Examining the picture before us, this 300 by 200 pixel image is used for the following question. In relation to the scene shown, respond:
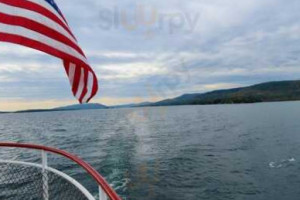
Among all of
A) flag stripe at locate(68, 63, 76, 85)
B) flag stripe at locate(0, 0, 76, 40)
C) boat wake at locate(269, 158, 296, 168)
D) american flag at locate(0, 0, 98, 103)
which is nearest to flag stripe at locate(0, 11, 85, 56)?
american flag at locate(0, 0, 98, 103)

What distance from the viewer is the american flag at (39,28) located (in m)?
3.15

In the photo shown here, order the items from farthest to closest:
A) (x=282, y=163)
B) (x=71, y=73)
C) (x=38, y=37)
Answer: (x=282, y=163), (x=71, y=73), (x=38, y=37)

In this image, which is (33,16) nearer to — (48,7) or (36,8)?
(36,8)

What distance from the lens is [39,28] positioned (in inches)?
134

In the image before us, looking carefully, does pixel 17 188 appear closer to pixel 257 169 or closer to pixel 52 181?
pixel 52 181

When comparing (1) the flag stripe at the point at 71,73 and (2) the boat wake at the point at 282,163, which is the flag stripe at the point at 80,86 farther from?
(2) the boat wake at the point at 282,163

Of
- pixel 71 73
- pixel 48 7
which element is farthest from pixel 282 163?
pixel 48 7

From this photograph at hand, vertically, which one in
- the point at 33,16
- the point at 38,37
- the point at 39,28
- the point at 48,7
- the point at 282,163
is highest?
the point at 48,7

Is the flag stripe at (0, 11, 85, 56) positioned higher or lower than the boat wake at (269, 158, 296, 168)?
higher

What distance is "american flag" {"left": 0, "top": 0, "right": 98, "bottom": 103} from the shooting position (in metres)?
3.15

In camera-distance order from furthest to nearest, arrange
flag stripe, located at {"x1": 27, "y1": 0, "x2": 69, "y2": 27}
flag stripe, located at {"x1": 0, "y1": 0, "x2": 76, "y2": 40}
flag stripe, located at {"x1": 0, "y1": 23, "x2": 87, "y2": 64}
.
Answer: flag stripe, located at {"x1": 27, "y1": 0, "x2": 69, "y2": 27}, flag stripe, located at {"x1": 0, "y1": 0, "x2": 76, "y2": 40}, flag stripe, located at {"x1": 0, "y1": 23, "x2": 87, "y2": 64}

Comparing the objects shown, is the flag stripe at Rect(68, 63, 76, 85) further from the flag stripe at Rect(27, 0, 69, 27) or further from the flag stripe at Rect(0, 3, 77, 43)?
the flag stripe at Rect(27, 0, 69, 27)

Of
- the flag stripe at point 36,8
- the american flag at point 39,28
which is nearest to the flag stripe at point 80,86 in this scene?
the american flag at point 39,28

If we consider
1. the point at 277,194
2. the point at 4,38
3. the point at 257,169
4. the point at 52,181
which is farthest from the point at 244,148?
the point at 4,38
